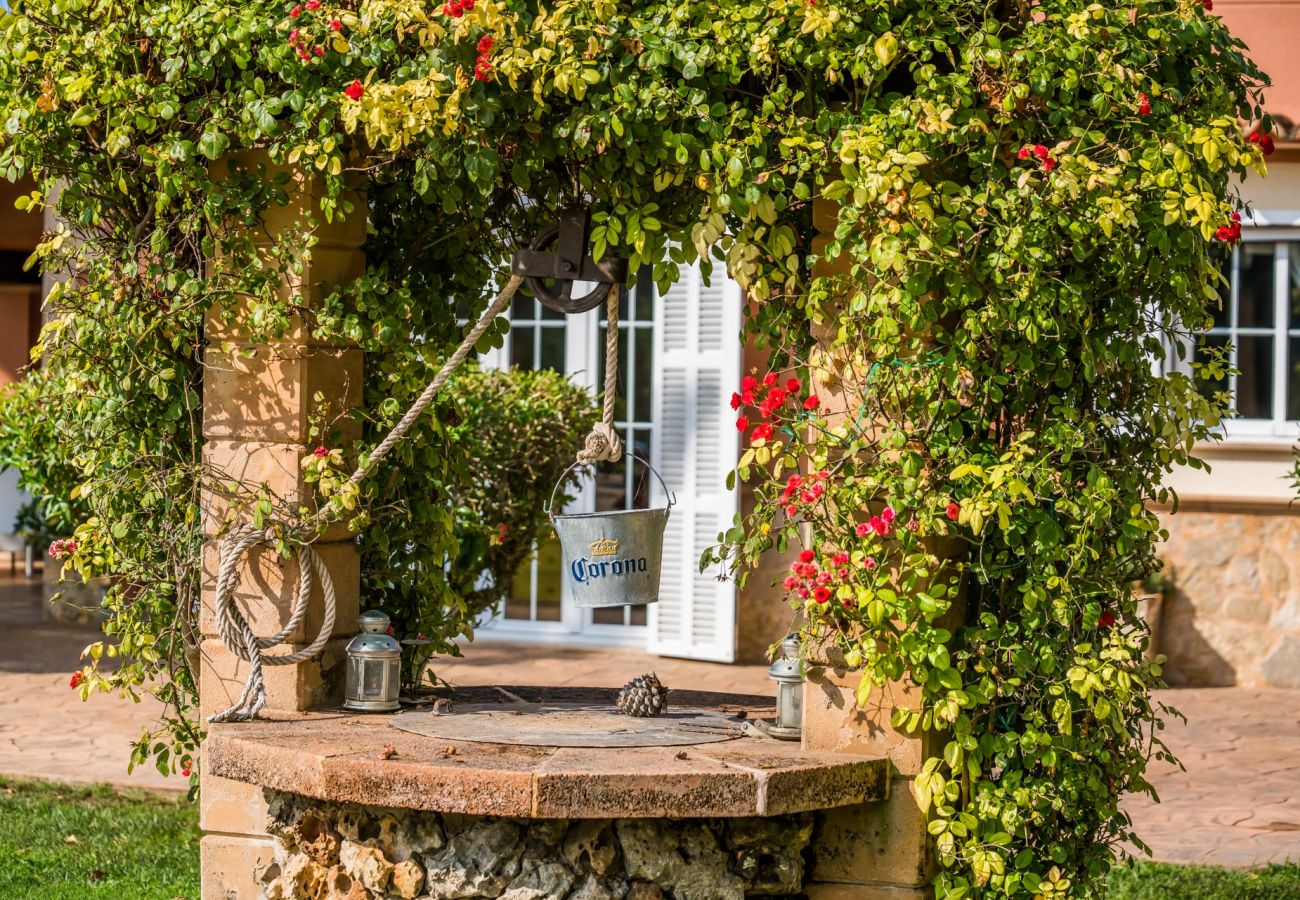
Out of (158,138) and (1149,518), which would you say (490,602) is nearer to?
(158,138)

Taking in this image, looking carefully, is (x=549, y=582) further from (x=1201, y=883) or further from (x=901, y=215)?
(x=901, y=215)

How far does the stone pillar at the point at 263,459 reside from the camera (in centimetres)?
420

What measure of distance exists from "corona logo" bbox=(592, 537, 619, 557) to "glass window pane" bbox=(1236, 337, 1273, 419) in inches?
258

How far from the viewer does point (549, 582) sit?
11133 mm

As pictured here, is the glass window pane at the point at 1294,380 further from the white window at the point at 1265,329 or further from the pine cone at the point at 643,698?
the pine cone at the point at 643,698

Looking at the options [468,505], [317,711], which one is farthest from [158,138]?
[468,505]

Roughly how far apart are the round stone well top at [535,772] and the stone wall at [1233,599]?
595 cm

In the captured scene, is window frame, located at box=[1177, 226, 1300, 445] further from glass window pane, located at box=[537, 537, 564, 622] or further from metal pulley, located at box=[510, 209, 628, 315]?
metal pulley, located at box=[510, 209, 628, 315]

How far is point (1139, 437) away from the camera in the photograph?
148 inches

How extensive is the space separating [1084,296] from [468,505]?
5302mm

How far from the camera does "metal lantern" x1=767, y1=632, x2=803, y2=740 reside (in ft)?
13.1

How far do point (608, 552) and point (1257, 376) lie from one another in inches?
264

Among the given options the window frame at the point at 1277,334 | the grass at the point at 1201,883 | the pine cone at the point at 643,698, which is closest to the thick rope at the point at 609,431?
the pine cone at the point at 643,698

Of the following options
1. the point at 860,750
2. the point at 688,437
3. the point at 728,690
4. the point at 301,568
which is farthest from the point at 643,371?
the point at 860,750
